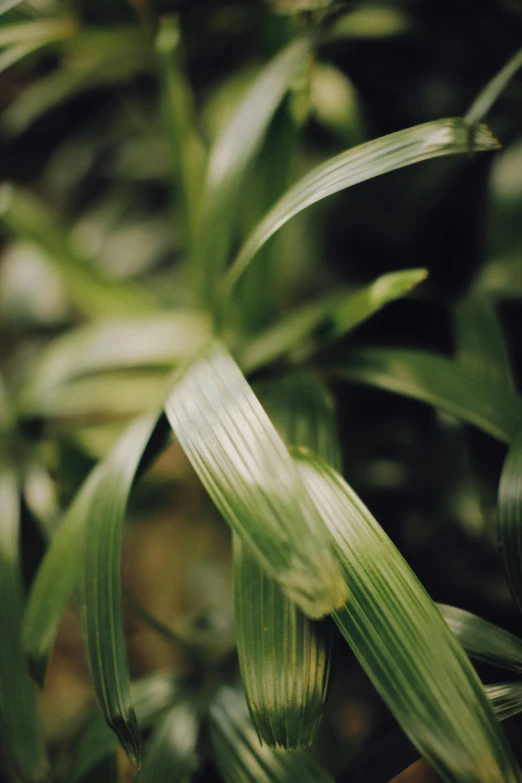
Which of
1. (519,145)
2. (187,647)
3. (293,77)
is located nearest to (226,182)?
(293,77)

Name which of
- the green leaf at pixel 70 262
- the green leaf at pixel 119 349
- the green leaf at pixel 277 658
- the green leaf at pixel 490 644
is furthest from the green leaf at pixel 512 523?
the green leaf at pixel 70 262

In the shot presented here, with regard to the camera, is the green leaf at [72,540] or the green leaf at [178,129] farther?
the green leaf at [178,129]

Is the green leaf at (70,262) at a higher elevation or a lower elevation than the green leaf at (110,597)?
higher

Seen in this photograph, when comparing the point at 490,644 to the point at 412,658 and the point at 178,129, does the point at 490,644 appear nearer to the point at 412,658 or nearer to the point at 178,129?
the point at 412,658

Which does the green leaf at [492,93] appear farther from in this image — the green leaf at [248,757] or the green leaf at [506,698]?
the green leaf at [248,757]

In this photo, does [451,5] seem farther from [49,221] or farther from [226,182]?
[49,221]

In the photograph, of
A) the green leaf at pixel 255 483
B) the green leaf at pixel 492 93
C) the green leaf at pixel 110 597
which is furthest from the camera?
the green leaf at pixel 492 93
